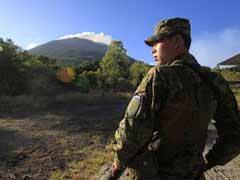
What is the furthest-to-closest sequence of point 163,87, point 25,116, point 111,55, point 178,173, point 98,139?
1. point 111,55
2. point 25,116
3. point 98,139
4. point 178,173
5. point 163,87

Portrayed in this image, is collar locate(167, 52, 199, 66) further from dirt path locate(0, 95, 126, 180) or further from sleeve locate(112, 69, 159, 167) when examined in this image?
dirt path locate(0, 95, 126, 180)

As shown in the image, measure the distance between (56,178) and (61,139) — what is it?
2.86 metres

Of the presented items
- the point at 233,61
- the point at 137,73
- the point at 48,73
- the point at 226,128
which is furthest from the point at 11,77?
the point at 233,61

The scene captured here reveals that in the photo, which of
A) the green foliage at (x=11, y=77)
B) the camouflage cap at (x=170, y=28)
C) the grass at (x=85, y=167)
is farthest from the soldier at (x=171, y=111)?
the green foliage at (x=11, y=77)

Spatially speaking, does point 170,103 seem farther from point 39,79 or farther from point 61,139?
point 39,79

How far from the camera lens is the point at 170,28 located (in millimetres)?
1702

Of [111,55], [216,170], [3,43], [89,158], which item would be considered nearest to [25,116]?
[89,158]

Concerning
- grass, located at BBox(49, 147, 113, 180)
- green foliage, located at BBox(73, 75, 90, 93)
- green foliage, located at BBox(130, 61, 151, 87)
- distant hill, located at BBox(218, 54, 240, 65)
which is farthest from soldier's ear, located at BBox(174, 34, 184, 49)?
distant hill, located at BBox(218, 54, 240, 65)

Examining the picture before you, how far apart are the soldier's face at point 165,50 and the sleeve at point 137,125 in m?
0.18

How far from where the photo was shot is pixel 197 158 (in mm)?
1735

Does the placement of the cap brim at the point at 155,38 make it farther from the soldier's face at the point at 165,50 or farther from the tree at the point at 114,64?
the tree at the point at 114,64

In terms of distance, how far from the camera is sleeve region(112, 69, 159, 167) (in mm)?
1545

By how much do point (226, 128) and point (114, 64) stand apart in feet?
73.4

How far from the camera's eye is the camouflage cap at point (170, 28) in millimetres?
1702
